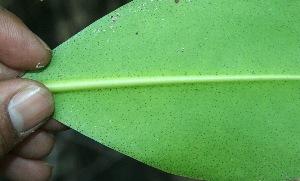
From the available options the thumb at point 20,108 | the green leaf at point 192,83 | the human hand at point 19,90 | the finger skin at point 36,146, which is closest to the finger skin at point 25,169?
the finger skin at point 36,146

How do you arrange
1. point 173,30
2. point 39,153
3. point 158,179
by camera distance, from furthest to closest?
point 158,179 → point 39,153 → point 173,30

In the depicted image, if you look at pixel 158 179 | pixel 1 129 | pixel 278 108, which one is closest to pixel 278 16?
pixel 278 108

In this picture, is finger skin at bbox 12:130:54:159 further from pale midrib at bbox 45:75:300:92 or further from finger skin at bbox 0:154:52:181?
pale midrib at bbox 45:75:300:92

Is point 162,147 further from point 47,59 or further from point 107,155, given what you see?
point 107,155

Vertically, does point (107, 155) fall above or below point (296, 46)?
below

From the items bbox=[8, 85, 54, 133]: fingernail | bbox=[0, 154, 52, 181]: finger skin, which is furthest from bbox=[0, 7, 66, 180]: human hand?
bbox=[0, 154, 52, 181]: finger skin

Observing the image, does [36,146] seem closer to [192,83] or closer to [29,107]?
[29,107]

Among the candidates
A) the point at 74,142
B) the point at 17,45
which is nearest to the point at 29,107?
the point at 17,45

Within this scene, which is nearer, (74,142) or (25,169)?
(25,169)
